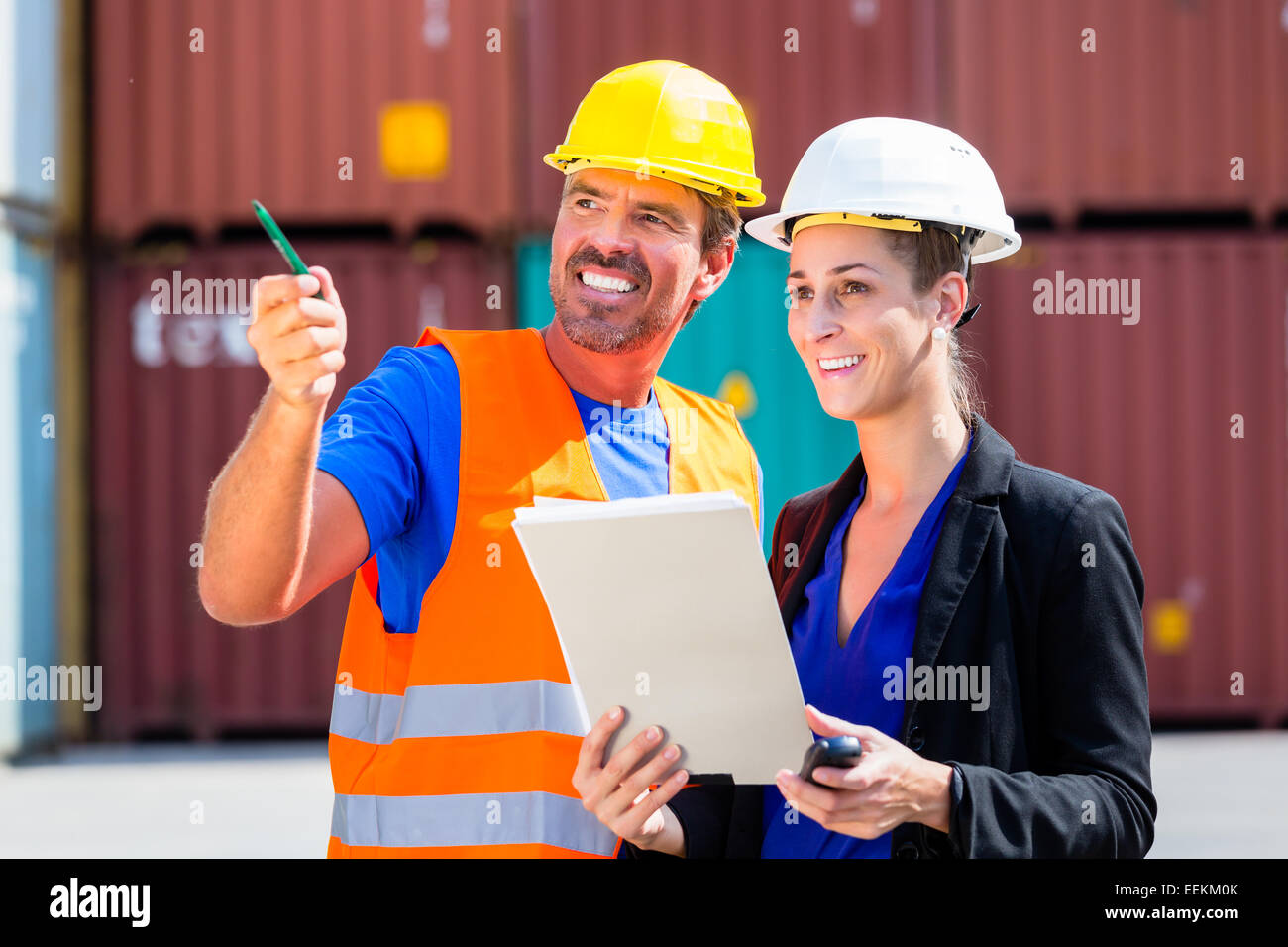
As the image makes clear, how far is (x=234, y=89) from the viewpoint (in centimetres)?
856

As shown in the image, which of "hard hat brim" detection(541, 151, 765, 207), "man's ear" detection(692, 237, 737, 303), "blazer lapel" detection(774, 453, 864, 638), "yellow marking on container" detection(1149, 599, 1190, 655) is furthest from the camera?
"yellow marking on container" detection(1149, 599, 1190, 655)

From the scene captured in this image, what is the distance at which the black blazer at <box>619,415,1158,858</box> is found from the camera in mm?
1606

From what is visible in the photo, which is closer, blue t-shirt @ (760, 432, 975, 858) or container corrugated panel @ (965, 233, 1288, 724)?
blue t-shirt @ (760, 432, 975, 858)

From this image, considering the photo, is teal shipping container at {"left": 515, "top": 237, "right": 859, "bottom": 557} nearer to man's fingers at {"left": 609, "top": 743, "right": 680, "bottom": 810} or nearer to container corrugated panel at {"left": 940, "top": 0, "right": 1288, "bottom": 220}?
container corrugated panel at {"left": 940, "top": 0, "right": 1288, "bottom": 220}

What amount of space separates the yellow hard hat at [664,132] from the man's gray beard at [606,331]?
11.0 inches

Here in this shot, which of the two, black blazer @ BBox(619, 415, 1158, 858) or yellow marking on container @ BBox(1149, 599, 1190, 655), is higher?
black blazer @ BBox(619, 415, 1158, 858)

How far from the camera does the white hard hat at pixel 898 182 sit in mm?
1875

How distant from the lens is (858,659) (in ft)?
5.90

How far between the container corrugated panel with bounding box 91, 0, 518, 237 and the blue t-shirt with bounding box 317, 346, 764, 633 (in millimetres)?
6474

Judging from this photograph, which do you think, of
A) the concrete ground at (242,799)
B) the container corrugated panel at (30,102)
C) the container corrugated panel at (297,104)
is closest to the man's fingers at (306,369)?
the concrete ground at (242,799)

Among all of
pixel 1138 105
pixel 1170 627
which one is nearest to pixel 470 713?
pixel 1170 627

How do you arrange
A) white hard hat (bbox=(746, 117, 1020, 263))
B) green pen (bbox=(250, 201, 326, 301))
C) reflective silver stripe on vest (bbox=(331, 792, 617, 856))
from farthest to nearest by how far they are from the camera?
reflective silver stripe on vest (bbox=(331, 792, 617, 856)) → white hard hat (bbox=(746, 117, 1020, 263)) → green pen (bbox=(250, 201, 326, 301))

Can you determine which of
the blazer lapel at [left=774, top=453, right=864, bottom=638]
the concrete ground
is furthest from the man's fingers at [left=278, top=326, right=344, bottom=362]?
the concrete ground

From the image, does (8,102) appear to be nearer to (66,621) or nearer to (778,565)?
(66,621)
